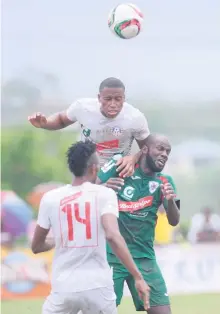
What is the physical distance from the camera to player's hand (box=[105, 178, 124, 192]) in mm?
8383

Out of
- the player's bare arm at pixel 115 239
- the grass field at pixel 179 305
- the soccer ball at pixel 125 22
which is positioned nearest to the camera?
the player's bare arm at pixel 115 239

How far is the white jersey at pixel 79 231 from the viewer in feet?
22.4

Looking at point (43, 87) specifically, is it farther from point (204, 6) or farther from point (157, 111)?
point (204, 6)

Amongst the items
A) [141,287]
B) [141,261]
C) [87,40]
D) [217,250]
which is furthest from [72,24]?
[141,287]

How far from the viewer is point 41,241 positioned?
707 centimetres

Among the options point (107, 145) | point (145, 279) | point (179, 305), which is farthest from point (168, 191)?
point (179, 305)

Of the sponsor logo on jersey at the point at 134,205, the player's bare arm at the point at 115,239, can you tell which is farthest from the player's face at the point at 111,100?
the player's bare arm at the point at 115,239

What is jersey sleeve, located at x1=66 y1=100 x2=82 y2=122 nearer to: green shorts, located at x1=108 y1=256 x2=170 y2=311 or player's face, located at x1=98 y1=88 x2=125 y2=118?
player's face, located at x1=98 y1=88 x2=125 y2=118

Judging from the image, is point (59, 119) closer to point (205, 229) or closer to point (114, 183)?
point (114, 183)

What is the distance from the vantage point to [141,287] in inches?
269

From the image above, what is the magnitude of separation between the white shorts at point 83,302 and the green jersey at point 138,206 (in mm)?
1587

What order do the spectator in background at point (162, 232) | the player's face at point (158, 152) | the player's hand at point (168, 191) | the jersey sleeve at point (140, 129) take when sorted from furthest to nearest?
the spectator in background at point (162, 232) < the jersey sleeve at point (140, 129) < the player's face at point (158, 152) < the player's hand at point (168, 191)

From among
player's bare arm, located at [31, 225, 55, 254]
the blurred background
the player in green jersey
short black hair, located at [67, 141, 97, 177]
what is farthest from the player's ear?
the blurred background

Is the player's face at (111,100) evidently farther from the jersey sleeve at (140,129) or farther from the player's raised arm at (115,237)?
the player's raised arm at (115,237)
